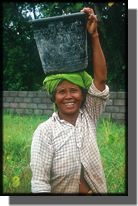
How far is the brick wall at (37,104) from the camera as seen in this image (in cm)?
257

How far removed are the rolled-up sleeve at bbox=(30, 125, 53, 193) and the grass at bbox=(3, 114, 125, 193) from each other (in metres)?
0.04

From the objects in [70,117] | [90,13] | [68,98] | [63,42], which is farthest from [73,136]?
[90,13]

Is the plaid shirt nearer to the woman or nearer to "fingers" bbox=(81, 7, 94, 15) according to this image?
the woman

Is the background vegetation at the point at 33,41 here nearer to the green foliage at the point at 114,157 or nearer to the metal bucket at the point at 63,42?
the metal bucket at the point at 63,42

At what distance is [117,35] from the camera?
2.59m

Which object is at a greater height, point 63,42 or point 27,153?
point 63,42

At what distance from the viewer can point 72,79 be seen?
2.54 metres

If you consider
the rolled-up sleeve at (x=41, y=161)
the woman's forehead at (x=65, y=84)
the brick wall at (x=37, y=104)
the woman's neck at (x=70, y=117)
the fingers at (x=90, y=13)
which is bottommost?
the rolled-up sleeve at (x=41, y=161)

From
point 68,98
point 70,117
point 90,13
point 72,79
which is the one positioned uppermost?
point 90,13

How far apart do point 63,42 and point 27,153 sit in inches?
27.5

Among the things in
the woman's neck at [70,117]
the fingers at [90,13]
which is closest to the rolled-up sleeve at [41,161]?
the woman's neck at [70,117]

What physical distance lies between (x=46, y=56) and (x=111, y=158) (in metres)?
0.72

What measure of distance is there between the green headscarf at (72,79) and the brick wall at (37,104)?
0.07 metres

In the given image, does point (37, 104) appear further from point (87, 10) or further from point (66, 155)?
point (87, 10)
